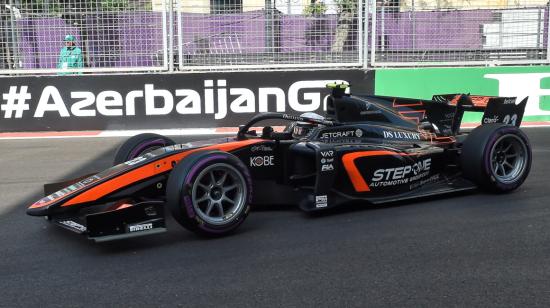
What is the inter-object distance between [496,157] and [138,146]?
3.45m

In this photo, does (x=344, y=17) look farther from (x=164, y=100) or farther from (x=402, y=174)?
(x=402, y=174)

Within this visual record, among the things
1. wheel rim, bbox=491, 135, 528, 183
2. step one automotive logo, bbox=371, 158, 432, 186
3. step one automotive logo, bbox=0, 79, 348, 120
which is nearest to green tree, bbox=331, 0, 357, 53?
step one automotive logo, bbox=0, 79, 348, 120

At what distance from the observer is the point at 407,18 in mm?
12102

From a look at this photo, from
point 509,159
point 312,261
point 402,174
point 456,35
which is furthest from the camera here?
point 456,35

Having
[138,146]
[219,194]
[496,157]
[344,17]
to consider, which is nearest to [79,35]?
[344,17]

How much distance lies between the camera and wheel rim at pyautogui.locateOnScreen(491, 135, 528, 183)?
18.9ft

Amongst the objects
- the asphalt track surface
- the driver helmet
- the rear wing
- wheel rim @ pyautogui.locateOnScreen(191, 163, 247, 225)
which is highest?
the rear wing

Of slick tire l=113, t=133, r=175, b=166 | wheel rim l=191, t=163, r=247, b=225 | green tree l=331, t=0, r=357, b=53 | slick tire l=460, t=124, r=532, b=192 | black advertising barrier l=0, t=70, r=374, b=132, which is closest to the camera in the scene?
wheel rim l=191, t=163, r=247, b=225

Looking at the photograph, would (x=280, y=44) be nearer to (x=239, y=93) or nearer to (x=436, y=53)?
(x=239, y=93)

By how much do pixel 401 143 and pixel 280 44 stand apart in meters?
6.68

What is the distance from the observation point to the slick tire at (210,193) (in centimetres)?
437

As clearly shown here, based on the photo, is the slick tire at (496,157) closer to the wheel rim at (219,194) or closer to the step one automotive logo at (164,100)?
the wheel rim at (219,194)

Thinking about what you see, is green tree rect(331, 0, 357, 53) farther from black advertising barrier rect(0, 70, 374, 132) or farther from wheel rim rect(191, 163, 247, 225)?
wheel rim rect(191, 163, 247, 225)

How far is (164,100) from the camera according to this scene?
38.9ft
